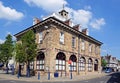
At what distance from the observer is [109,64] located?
105 meters

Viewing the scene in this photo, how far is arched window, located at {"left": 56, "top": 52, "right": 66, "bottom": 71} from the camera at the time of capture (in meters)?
34.2

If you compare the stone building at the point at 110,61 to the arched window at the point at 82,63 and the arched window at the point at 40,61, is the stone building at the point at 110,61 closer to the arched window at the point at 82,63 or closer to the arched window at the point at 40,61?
the arched window at the point at 82,63

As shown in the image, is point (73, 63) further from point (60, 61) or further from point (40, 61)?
point (40, 61)

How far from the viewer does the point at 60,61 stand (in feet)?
115

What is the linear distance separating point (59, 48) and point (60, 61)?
2.38 metres

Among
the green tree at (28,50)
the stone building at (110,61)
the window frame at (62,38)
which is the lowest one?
the stone building at (110,61)

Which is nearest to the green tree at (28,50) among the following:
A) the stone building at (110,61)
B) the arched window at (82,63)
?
the arched window at (82,63)

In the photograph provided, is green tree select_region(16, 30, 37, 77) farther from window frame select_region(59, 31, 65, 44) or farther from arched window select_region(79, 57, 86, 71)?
arched window select_region(79, 57, 86, 71)

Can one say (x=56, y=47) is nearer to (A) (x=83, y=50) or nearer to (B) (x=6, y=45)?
(A) (x=83, y=50)

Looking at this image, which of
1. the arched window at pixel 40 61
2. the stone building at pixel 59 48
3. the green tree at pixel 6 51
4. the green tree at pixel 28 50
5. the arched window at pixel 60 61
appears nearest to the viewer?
the green tree at pixel 28 50

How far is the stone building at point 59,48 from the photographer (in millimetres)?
33031

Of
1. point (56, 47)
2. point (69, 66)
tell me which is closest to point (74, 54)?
point (69, 66)

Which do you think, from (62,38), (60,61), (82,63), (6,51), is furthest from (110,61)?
(60,61)

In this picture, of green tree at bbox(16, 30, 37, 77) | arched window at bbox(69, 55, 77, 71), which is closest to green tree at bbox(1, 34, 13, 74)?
green tree at bbox(16, 30, 37, 77)
